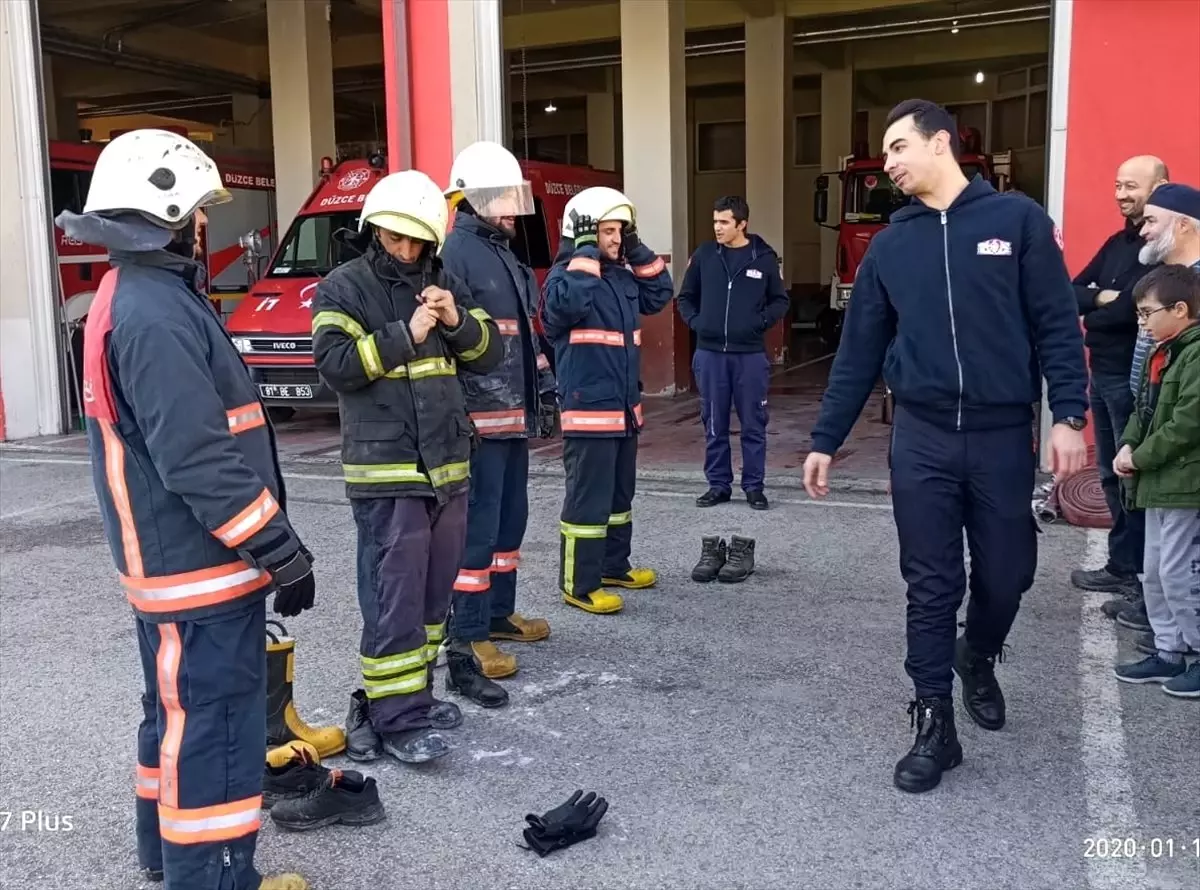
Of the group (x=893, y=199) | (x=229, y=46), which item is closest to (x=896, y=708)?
(x=893, y=199)

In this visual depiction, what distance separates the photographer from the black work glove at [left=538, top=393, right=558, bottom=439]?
15.6 ft

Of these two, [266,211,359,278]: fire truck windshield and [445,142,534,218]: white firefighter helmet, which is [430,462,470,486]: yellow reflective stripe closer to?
[445,142,534,218]: white firefighter helmet

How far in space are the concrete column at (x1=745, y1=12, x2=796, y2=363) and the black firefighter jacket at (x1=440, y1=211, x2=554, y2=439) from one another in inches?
489

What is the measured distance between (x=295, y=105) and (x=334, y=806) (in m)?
13.8

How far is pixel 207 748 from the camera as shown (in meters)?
2.66

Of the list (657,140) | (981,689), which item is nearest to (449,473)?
(981,689)

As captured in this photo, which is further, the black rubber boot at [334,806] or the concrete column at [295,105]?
the concrete column at [295,105]

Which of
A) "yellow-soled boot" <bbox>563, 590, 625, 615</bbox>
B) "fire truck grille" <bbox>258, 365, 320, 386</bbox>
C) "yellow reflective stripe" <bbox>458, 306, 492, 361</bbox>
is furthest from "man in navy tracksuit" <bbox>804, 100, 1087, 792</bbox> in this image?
"fire truck grille" <bbox>258, 365, 320, 386</bbox>

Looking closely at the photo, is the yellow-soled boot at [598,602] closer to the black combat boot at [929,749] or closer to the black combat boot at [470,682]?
the black combat boot at [470,682]

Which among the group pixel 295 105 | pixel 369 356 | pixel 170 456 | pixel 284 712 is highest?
pixel 295 105

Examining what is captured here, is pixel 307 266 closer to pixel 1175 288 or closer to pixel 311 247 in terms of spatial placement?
pixel 311 247

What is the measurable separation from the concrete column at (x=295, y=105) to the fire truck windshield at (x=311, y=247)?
362 centimetres

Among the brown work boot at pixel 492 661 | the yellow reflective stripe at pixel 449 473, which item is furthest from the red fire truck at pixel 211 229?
the yellow reflective stripe at pixel 449 473

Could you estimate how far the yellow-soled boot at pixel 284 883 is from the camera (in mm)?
2932
